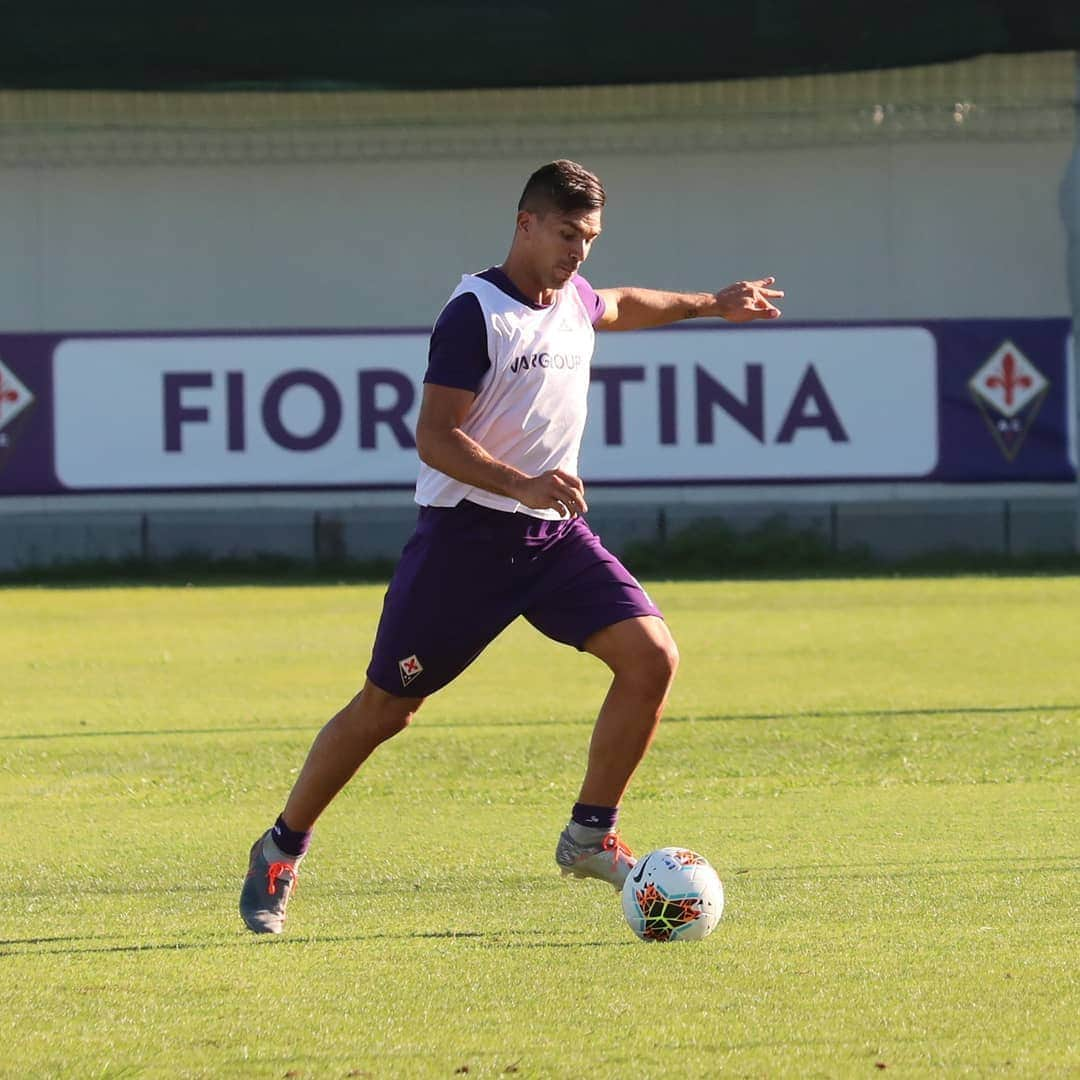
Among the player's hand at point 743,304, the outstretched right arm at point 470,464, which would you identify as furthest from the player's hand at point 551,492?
the player's hand at point 743,304

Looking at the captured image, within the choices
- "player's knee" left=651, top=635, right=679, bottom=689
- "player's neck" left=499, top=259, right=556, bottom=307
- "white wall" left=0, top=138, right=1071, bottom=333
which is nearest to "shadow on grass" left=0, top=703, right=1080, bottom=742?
"player's knee" left=651, top=635, right=679, bottom=689

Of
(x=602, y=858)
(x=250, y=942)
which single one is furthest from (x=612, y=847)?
(x=250, y=942)

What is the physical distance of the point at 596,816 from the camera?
6.47 metres

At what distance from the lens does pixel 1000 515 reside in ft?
77.8

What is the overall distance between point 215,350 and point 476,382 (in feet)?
57.4

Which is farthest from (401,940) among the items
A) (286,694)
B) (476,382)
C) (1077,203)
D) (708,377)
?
(1077,203)

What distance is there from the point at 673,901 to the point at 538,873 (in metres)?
1.40

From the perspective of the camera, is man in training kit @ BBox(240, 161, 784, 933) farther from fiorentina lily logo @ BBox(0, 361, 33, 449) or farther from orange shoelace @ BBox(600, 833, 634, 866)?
fiorentina lily logo @ BBox(0, 361, 33, 449)

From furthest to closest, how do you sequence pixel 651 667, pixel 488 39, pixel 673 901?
pixel 488 39 < pixel 651 667 < pixel 673 901

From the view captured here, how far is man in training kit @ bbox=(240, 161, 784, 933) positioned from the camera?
20.5 ft

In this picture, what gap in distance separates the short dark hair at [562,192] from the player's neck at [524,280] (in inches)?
6.3

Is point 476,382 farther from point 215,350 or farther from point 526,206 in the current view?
point 215,350

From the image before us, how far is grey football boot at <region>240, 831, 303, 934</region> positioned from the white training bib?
1129 millimetres

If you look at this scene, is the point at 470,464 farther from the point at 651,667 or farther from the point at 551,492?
the point at 651,667
